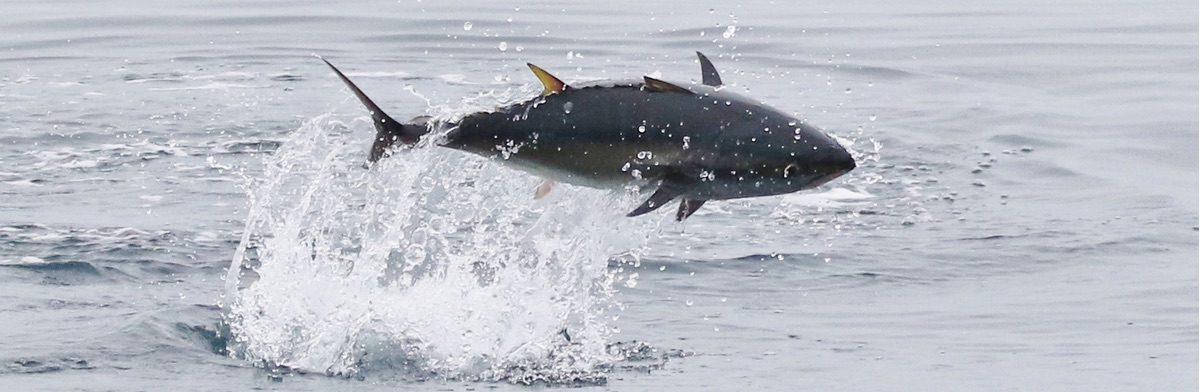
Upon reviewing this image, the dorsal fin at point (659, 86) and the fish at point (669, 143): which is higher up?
the dorsal fin at point (659, 86)

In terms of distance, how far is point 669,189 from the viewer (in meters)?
5.41

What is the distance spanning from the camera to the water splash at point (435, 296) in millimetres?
6527


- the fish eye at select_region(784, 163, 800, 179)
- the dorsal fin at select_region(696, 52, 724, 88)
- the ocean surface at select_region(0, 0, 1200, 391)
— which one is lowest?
the ocean surface at select_region(0, 0, 1200, 391)

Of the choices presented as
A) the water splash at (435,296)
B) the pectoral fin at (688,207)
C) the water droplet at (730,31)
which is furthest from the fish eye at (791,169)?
the water droplet at (730,31)

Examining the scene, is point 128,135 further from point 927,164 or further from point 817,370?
point 817,370

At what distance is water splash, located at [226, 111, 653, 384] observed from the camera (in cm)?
653

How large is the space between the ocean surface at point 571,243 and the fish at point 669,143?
1.33ft

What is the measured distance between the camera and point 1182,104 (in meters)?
13.0

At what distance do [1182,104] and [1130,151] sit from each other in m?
2.10

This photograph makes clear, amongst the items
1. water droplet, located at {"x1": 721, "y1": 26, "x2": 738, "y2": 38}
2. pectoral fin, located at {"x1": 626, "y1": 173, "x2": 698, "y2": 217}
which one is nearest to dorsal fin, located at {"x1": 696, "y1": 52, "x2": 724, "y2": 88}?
pectoral fin, located at {"x1": 626, "y1": 173, "x2": 698, "y2": 217}

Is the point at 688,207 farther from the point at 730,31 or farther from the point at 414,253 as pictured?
the point at 730,31

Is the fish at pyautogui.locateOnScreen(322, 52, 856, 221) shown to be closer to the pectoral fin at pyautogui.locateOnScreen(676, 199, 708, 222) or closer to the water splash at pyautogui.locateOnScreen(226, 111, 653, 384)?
the pectoral fin at pyautogui.locateOnScreen(676, 199, 708, 222)

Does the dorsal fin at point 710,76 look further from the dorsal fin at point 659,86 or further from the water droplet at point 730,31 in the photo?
the water droplet at point 730,31

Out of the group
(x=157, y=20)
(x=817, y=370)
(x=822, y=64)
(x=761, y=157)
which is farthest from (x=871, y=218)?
(x=157, y=20)
